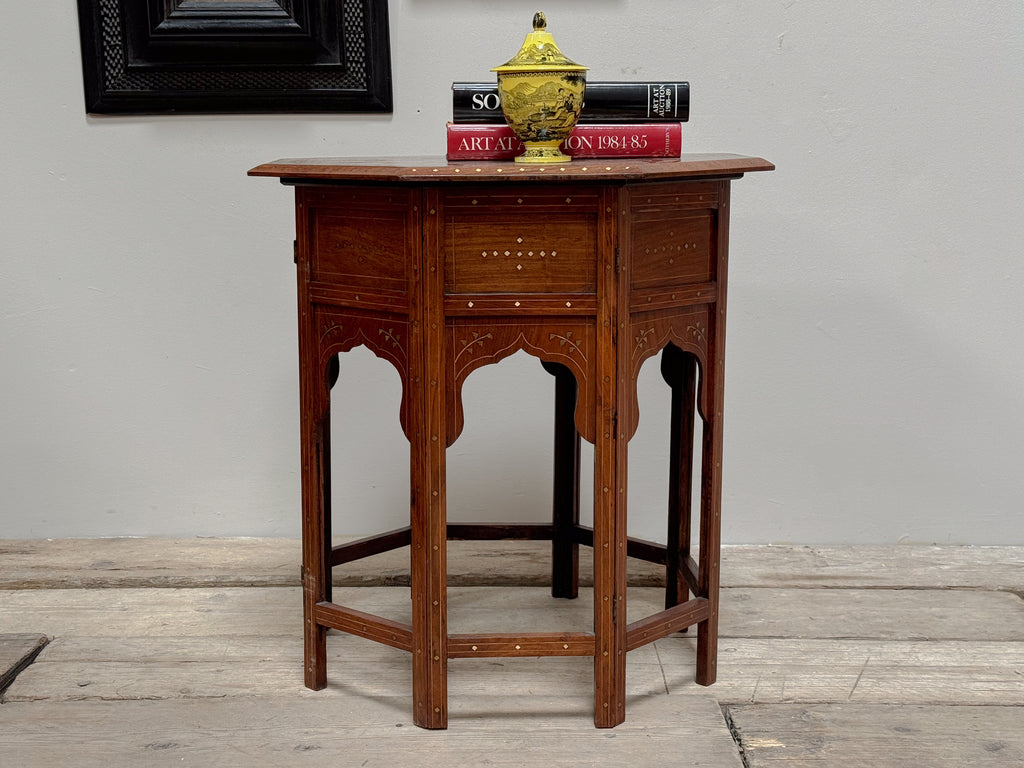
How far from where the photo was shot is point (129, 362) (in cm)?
297

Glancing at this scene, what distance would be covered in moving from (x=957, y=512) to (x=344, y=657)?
1627 millimetres

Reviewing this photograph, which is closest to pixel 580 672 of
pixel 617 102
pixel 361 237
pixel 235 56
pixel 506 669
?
pixel 506 669

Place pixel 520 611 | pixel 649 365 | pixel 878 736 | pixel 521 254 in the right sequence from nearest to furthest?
pixel 521 254 → pixel 878 736 → pixel 520 611 → pixel 649 365

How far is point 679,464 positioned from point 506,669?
21.3 inches

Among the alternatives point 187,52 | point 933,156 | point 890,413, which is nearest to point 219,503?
point 187,52

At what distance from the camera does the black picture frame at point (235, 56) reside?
275 cm

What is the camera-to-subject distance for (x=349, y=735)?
2.02 metres

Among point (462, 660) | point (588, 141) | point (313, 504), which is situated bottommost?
point (462, 660)

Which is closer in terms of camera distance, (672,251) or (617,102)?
(672,251)

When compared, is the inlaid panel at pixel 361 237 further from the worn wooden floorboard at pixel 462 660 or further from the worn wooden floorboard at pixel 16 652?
the worn wooden floorboard at pixel 16 652

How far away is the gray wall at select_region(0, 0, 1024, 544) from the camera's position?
280 centimetres

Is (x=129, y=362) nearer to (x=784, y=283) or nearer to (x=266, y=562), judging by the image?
(x=266, y=562)

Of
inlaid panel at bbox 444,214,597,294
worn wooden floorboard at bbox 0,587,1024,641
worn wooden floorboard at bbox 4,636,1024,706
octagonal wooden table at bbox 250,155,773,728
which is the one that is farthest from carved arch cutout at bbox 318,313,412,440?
worn wooden floorboard at bbox 0,587,1024,641

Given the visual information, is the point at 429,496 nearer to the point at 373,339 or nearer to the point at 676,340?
the point at 373,339
